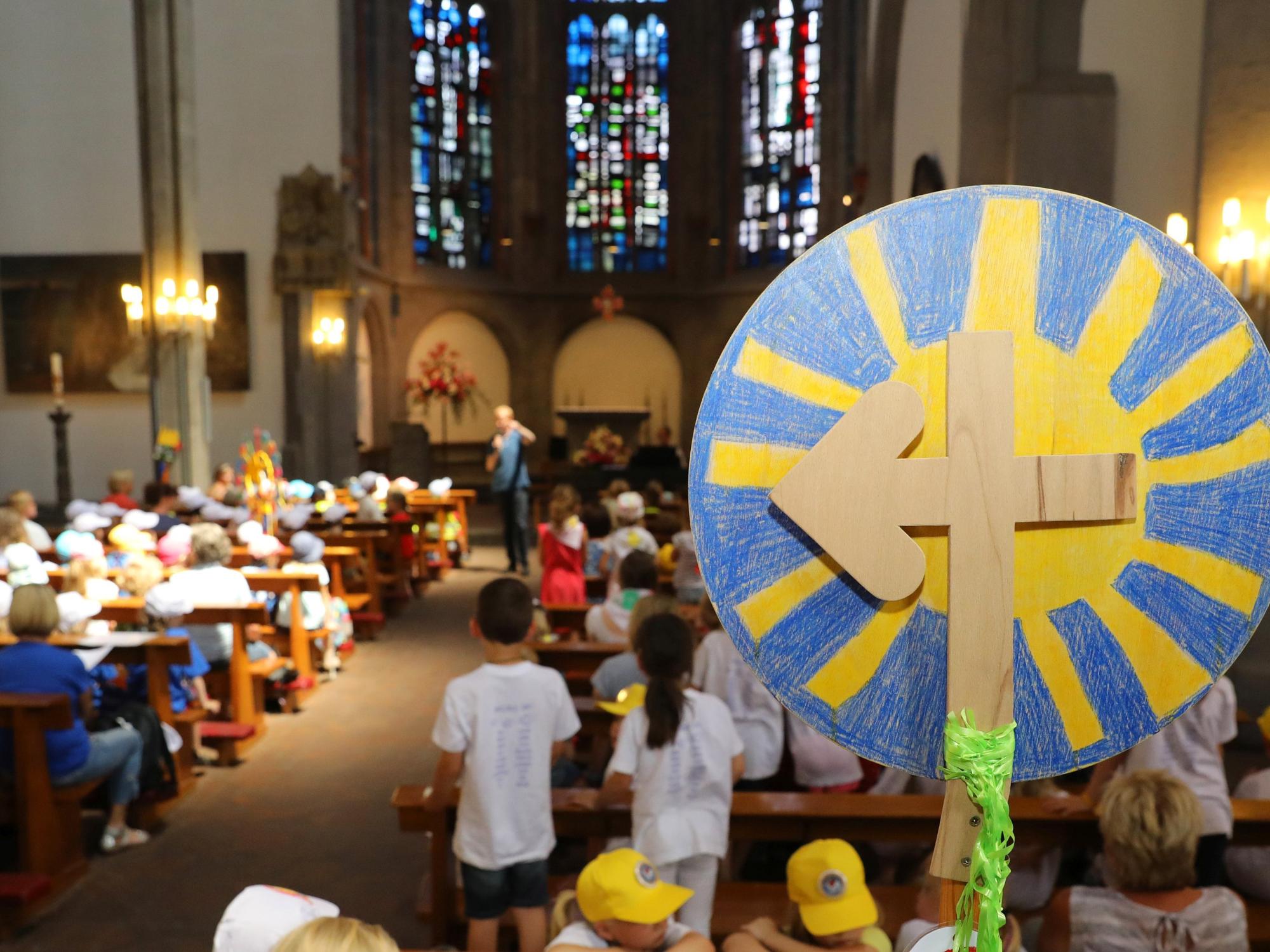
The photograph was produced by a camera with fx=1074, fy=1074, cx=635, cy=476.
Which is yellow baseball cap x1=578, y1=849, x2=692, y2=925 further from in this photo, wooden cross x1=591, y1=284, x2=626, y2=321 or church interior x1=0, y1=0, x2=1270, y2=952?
wooden cross x1=591, y1=284, x2=626, y2=321

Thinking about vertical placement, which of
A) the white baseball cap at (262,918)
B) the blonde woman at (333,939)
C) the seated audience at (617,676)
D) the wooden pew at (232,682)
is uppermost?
the blonde woman at (333,939)

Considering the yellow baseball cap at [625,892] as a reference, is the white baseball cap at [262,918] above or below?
above

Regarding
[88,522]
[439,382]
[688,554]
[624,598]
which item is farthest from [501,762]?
[439,382]

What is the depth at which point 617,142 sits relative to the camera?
852 inches

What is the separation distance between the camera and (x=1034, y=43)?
6949 millimetres

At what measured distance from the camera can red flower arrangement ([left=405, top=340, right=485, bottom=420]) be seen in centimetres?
1831

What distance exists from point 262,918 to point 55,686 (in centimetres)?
254

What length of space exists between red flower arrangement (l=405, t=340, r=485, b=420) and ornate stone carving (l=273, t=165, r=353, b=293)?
5.19 metres

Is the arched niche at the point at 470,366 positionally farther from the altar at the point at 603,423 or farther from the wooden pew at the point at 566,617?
the wooden pew at the point at 566,617

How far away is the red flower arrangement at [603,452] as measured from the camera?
1506 cm

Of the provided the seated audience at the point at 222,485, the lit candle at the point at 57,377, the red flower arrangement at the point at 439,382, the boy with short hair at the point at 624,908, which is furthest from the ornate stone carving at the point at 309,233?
the boy with short hair at the point at 624,908

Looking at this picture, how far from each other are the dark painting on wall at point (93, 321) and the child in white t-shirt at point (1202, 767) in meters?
12.2

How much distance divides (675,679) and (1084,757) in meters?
1.84

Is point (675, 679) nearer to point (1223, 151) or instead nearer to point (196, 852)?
point (196, 852)
